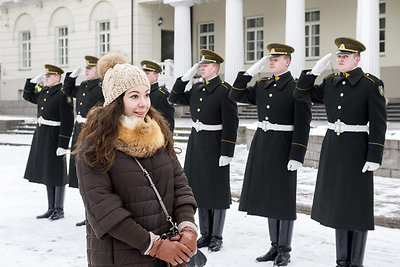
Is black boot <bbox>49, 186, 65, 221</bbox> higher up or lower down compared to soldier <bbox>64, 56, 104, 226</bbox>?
lower down

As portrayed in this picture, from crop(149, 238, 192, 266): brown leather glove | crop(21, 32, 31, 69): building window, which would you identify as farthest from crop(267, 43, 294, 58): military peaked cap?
crop(21, 32, 31, 69): building window

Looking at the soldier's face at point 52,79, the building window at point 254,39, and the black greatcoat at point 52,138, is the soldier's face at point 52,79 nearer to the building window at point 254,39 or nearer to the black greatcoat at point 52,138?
the black greatcoat at point 52,138

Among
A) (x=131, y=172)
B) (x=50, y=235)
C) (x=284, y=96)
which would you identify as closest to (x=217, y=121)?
(x=284, y=96)

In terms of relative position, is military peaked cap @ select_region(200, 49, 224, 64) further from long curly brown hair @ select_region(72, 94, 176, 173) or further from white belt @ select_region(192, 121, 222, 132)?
long curly brown hair @ select_region(72, 94, 176, 173)

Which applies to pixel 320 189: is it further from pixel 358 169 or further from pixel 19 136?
pixel 19 136

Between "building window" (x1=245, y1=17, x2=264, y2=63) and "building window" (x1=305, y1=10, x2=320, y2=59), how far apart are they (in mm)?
2211

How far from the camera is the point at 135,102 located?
2760 mm

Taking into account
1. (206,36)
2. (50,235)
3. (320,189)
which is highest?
(206,36)

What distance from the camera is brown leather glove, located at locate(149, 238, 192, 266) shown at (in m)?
2.55

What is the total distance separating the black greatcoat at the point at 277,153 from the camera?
16.7 ft

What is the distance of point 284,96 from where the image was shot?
17.0 feet

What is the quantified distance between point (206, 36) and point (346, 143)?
21.9 metres

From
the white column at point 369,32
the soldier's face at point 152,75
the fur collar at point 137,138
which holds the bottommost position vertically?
the fur collar at point 137,138

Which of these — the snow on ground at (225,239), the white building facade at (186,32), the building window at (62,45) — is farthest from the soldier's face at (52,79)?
the building window at (62,45)
